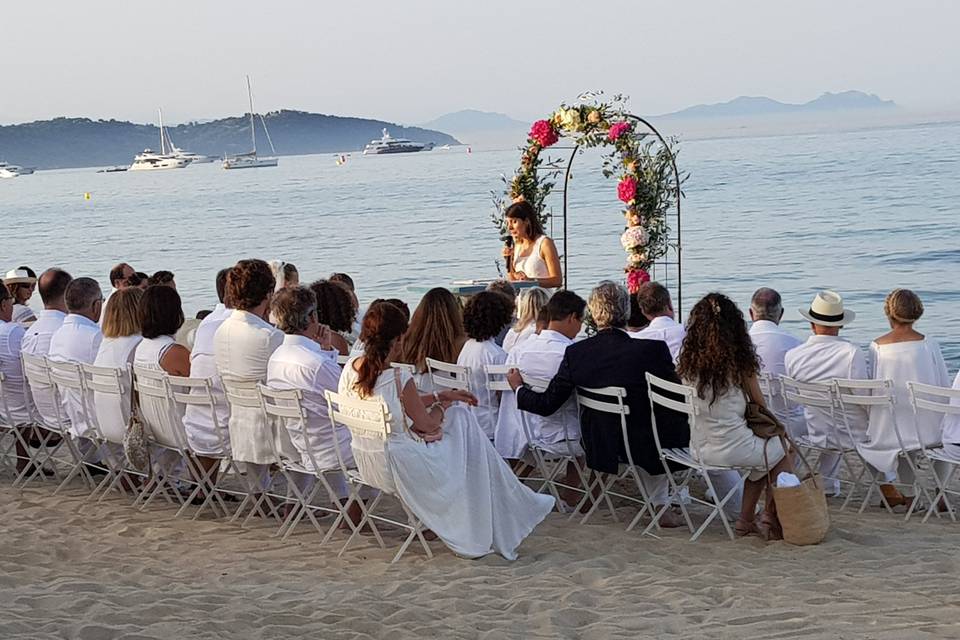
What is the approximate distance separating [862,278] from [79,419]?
21.9m

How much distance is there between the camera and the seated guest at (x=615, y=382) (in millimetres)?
→ 6539

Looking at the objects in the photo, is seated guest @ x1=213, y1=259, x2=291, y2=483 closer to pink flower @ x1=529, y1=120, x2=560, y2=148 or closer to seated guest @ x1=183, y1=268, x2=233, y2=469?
seated guest @ x1=183, y1=268, x2=233, y2=469

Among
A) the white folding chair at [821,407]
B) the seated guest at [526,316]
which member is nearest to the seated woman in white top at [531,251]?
the seated guest at [526,316]

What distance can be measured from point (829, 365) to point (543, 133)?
202 inches

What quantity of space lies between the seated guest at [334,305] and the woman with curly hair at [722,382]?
235 centimetres

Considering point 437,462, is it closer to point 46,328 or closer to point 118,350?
point 118,350

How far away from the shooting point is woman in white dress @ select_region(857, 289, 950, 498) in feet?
22.3

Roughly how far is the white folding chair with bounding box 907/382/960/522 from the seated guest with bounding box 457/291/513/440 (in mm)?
2269

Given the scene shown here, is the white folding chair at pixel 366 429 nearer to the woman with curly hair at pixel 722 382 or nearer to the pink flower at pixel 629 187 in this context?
the woman with curly hair at pixel 722 382

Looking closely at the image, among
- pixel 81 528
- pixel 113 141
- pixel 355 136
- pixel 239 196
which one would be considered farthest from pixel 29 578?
pixel 355 136

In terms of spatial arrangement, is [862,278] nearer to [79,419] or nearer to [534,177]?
[534,177]

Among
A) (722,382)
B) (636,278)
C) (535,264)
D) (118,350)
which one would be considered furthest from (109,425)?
(636,278)

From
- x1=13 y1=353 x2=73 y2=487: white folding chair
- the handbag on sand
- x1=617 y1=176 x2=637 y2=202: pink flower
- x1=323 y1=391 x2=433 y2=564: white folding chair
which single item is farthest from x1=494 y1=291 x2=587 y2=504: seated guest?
x1=617 y1=176 x2=637 y2=202: pink flower

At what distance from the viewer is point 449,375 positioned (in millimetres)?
7324
